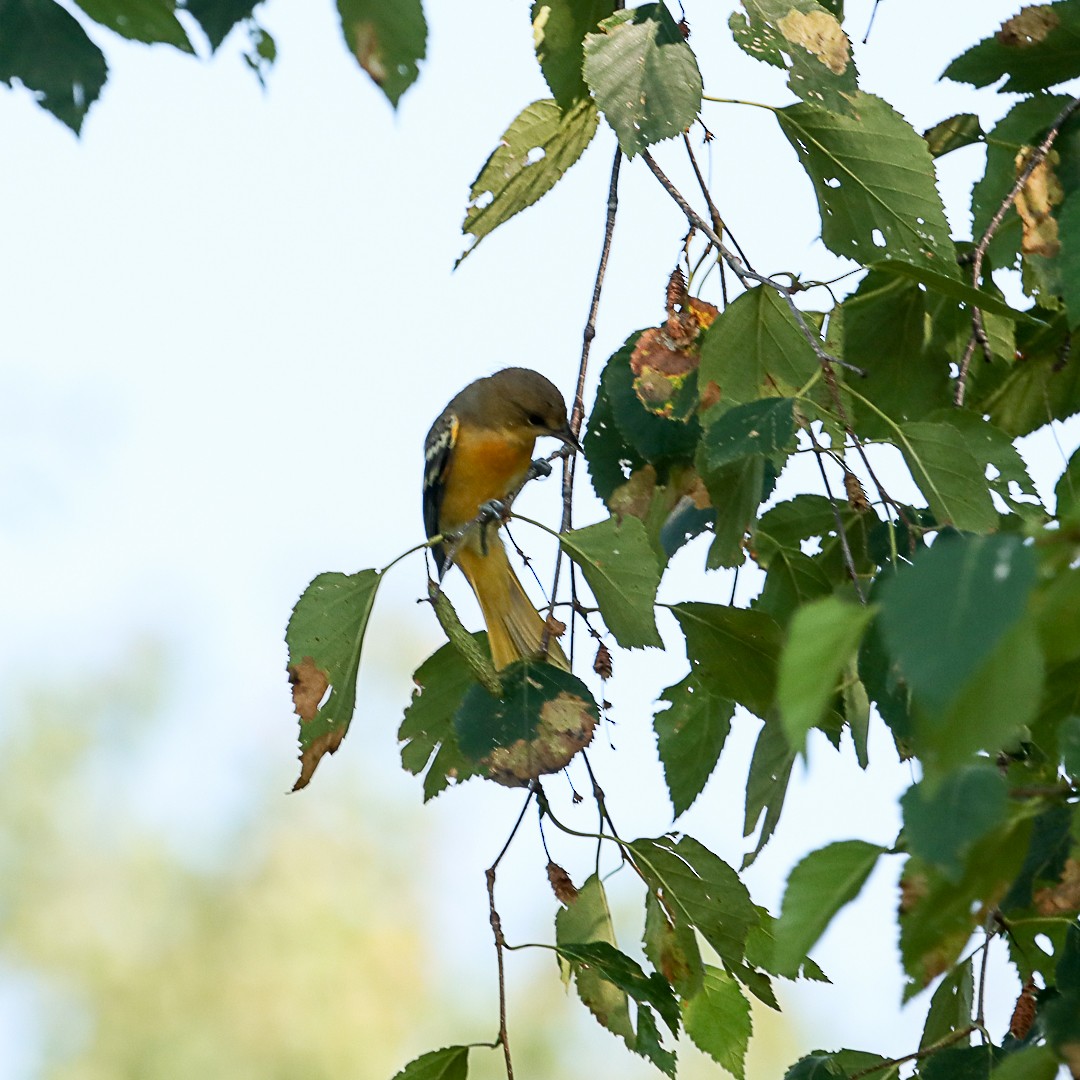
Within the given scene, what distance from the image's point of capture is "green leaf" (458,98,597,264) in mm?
2297

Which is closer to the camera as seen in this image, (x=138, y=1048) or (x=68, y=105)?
(x=68, y=105)

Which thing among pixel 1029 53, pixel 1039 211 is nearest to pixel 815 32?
pixel 1039 211

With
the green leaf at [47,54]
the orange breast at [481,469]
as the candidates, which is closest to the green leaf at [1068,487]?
the green leaf at [47,54]

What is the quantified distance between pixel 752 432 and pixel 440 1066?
108cm

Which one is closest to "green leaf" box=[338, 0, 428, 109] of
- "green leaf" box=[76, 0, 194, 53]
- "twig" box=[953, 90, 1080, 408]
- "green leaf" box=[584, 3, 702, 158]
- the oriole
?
"green leaf" box=[76, 0, 194, 53]

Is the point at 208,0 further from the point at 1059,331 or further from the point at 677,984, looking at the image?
the point at 1059,331

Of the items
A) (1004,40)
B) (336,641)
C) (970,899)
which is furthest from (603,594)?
(1004,40)

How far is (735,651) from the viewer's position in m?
2.00

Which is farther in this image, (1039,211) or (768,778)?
(1039,211)

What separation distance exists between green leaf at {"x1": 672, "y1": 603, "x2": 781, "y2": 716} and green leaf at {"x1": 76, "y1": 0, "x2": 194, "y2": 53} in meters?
1.12

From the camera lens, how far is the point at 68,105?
1.38m

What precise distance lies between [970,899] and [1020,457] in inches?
36.6

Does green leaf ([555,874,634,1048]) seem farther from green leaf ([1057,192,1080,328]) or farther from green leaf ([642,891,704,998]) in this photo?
green leaf ([1057,192,1080,328])

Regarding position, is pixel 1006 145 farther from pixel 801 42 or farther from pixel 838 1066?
pixel 838 1066
